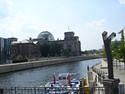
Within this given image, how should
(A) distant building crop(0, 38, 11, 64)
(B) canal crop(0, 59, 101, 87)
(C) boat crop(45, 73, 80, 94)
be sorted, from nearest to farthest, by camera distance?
(C) boat crop(45, 73, 80, 94)
(B) canal crop(0, 59, 101, 87)
(A) distant building crop(0, 38, 11, 64)

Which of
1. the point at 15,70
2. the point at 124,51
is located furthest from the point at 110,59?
the point at 15,70

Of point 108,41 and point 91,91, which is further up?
point 108,41

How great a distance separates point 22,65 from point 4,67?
16.2 metres

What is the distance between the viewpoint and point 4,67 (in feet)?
363

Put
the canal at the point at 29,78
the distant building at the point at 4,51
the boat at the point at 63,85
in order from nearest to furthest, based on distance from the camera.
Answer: the boat at the point at 63,85, the canal at the point at 29,78, the distant building at the point at 4,51

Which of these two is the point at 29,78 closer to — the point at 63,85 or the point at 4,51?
the point at 63,85

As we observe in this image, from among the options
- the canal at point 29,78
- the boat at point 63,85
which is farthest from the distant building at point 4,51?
the boat at point 63,85

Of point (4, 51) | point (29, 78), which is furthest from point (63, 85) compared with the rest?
point (4, 51)

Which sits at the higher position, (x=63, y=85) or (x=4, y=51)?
(x=4, y=51)

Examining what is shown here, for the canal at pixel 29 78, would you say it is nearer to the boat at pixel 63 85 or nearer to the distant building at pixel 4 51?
the boat at pixel 63 85

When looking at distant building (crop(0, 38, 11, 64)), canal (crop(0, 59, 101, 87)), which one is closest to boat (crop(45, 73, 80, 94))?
canal (crop(0, 59, 101, 87))

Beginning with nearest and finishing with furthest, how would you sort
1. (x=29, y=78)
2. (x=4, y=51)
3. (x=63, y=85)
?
(x=63, y=85) → (x=29, y=78) → (x=4, y=51)

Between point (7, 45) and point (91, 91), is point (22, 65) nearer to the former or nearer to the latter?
point (7, 45)

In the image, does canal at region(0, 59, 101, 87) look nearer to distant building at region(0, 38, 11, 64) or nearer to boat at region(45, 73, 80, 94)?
boat at region(45, 73, 80, 94)
